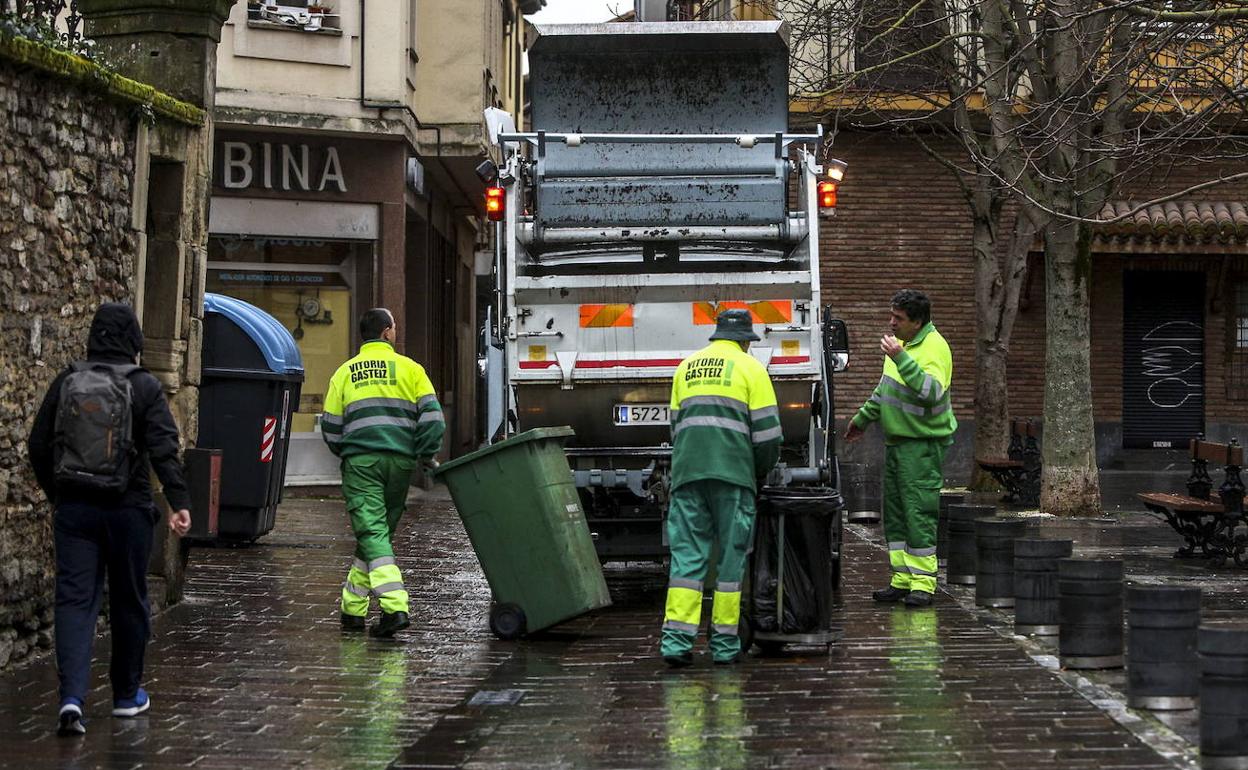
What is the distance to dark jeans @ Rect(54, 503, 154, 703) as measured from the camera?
732cm

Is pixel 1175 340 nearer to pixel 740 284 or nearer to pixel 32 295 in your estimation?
pixel 740 284

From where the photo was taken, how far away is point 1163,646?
749cm

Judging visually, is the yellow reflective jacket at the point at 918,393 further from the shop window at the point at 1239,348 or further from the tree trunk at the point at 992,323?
the shop window at the point at 1239,348

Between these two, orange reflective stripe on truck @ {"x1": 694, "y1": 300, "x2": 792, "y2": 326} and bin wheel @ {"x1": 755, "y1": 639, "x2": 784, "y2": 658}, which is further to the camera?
orange reflective stripe on truck @ {"x1": 694, "y1": 300, "x2": 792, "y2": 326}

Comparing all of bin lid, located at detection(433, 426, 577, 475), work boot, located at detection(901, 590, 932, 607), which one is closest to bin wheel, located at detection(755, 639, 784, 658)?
bin lid, located at detection(433, 426, 577, 475)

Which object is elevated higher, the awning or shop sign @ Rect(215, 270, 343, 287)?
the awning

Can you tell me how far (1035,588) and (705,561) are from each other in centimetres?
199

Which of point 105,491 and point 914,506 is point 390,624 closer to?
point 105,491

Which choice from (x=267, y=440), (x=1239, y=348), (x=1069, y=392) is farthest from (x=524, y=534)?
(x=1239, y=348)

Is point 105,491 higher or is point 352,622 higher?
point 105,491

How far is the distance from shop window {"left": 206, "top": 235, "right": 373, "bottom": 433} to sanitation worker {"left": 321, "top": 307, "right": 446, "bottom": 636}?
11825mm

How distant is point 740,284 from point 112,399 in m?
4.82

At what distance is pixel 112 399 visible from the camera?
24.3 ft

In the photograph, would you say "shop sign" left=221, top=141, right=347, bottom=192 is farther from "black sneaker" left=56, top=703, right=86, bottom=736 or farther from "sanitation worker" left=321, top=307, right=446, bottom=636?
"black sneaker" left=56, top=703, right=86, bottom=736
